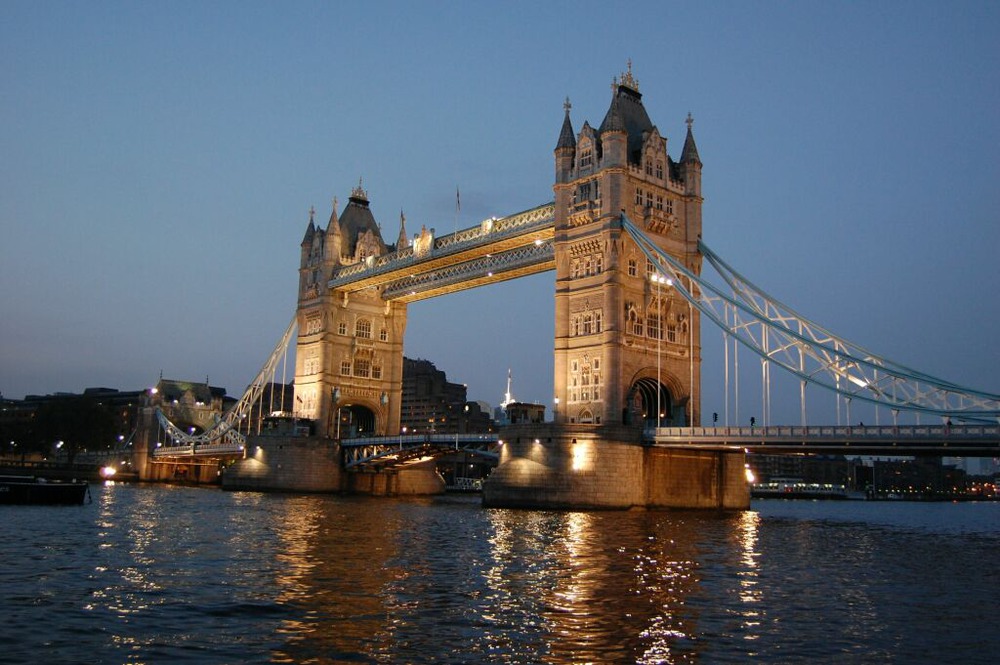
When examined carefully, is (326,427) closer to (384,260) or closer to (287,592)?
(384,260)

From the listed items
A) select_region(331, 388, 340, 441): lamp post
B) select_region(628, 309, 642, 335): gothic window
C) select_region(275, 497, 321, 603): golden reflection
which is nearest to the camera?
select_region(275, 497, 321, 603): golden reflection

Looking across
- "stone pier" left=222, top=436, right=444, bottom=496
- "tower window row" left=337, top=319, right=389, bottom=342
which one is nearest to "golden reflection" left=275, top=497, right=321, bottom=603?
Result: "stone pier" left=222, top=436, right=444, bottom=496

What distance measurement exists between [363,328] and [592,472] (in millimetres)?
39648

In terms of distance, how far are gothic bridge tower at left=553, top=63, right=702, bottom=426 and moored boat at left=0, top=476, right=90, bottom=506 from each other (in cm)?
2912

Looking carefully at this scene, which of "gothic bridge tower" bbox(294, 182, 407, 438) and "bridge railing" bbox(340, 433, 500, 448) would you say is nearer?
"bridge railing" bbox(340, 433, 500, 448)

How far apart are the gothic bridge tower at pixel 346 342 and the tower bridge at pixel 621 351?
5.62 meters

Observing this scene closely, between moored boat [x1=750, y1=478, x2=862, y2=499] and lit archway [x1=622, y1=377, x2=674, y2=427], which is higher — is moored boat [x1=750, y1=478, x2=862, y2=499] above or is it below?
below

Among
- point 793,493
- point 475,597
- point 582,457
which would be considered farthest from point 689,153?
point 793,493

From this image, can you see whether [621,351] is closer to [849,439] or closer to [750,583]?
[849,439]

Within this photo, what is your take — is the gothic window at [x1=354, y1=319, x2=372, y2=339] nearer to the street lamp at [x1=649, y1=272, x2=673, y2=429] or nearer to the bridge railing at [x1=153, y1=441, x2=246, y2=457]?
the bridge railing at [x1=153, y1=441, x2=246, y2=457]

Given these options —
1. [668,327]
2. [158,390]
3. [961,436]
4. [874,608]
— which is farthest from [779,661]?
[158,390]

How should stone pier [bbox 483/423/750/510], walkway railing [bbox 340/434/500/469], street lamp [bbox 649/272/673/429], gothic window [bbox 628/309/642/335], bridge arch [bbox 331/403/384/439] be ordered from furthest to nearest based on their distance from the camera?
bridge arch [bbox 331/403/384/439] → walkway railing [bbox 340/434/500/469] → street lamp [bbox 649/272/673/429] → gothic window [bbox 628/309/642/335] → stone pier [bbox 483/423/750/510]

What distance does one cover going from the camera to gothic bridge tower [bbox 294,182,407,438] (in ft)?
286

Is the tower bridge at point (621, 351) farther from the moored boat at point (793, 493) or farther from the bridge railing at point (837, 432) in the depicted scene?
the moored boat at point (793, 493)
